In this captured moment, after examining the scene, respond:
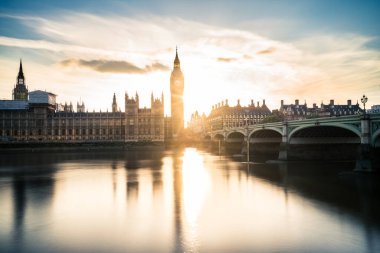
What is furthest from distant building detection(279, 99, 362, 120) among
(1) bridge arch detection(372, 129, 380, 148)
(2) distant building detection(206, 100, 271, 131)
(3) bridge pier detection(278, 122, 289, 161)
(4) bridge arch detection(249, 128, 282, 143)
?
(1) bridge arch detection(372, 129, 380, 148)

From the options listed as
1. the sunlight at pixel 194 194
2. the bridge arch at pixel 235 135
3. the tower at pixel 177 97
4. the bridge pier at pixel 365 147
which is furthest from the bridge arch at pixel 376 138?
the tower at pixel 177 97

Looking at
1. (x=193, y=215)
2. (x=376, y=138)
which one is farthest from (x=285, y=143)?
(x=193, y=215)

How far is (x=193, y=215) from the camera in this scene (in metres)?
18.9

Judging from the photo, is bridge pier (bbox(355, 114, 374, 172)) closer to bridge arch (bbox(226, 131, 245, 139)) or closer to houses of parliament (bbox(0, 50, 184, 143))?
bridge arch (bbox(226, 131, 245, 139))

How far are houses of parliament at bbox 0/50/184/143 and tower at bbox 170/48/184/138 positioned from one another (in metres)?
20.8

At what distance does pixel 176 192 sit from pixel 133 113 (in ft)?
362

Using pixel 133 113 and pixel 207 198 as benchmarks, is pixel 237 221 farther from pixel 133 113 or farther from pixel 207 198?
pixel 133 113

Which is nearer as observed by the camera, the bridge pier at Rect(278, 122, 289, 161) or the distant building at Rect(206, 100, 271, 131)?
the bridge pier at Rect(278, 122, 289, 161)

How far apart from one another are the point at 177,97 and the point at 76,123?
58.6 metres

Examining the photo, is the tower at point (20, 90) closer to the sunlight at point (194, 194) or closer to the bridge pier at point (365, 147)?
the sunlight at point (194, 194)

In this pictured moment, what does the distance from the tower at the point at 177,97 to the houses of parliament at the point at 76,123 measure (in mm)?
20809

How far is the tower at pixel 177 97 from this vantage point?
159 m

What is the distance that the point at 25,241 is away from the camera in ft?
46.6

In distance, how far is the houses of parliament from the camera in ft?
422
